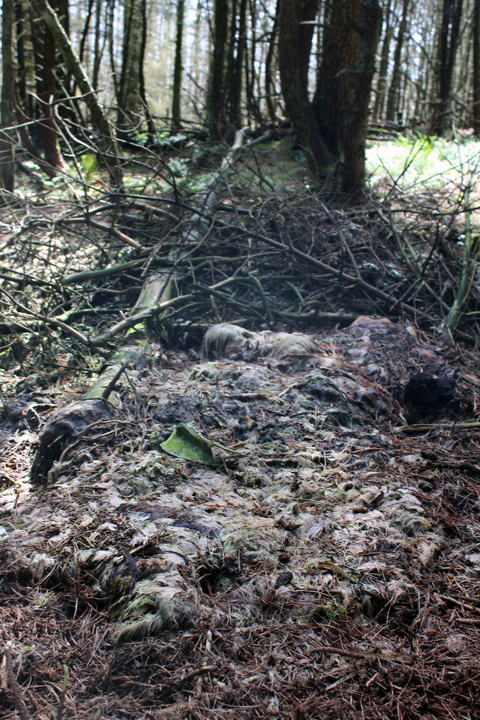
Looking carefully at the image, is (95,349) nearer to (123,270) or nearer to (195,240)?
(123,270)

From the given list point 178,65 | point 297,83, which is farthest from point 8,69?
point 178,65

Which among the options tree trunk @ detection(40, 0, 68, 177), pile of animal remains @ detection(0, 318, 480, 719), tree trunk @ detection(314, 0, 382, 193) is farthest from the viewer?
tree trunk @ detection(40, 0, 68, 177)

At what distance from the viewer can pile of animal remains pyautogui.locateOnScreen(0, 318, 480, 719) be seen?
137cm

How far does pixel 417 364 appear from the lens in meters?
3.63

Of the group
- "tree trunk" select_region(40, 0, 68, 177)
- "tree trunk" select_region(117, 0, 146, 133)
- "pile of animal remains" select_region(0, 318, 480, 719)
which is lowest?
"pile of animal remains" select_region(0, 318, 480, 719)

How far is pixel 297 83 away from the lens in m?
7.80

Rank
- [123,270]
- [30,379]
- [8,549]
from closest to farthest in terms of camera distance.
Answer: [8,549] → [30,379] → [123,270]

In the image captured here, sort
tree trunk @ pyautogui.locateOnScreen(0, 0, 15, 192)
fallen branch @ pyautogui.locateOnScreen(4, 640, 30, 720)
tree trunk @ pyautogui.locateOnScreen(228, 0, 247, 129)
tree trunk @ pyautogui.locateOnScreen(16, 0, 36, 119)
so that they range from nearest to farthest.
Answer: fallen branch @ pyautogui.locateOnScreen(4, 640, 30, 720), tree trunk @ pyautogui.locateOnScreen(0, 0, 15, 192), tree trunk @ pyautogui.locateOnScreen(16, 0, 36, 119), tree trunk @ pyautogui.locateOnScreen(228, 0, 247, 129)

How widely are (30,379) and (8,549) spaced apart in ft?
6.94

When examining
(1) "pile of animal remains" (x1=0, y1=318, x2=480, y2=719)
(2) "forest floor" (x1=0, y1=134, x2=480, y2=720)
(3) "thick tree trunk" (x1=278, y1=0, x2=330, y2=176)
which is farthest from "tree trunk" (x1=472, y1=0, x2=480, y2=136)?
(1) "pile of animal remains" (x1=0, y1=318, x2=480, y2=719)

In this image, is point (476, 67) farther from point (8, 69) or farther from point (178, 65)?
point (8, 69)

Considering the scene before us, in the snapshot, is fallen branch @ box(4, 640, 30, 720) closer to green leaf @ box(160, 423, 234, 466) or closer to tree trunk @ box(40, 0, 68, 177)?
green leaf @ box(160, 423, 234, 466)

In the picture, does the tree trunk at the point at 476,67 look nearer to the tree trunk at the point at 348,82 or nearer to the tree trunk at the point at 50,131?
the tree trunk at the point at 348,82

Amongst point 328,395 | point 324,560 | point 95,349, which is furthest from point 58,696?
point 95,349
